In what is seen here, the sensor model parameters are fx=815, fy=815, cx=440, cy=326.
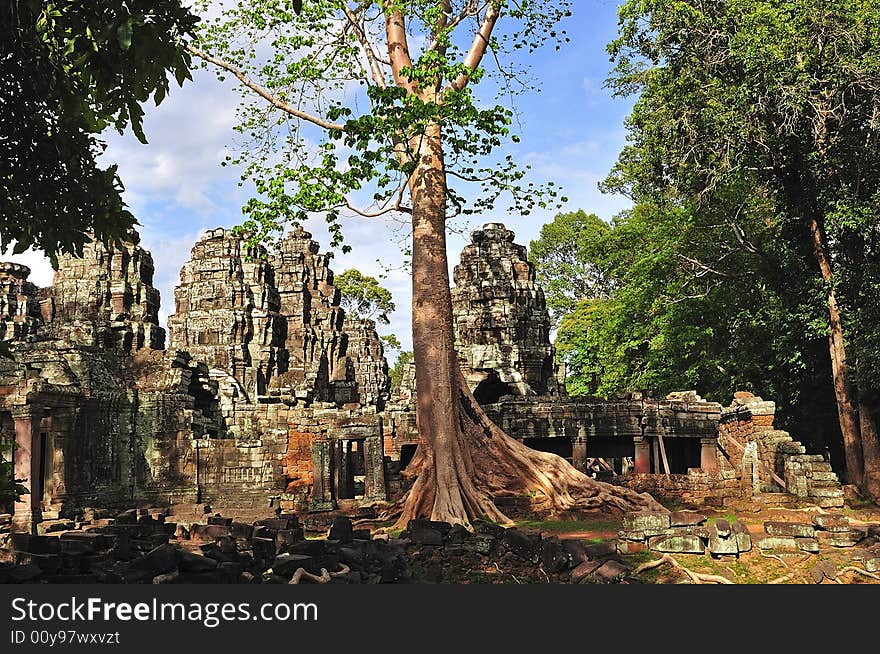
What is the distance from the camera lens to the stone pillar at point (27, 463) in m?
15.0

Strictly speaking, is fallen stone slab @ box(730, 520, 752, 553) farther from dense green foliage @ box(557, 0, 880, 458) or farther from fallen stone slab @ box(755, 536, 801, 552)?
dense green foliage @ box(557, 0, 880, 458)

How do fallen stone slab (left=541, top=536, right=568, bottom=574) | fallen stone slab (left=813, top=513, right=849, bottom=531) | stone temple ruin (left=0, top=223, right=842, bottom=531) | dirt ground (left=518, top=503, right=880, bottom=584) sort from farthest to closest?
stone temple ruin (left=0, top=223, right=842, bottom=531) → fallen stone slab (left=813, top=513, right=849, bottom=531) → fallen stone slab (left=541, top=536, right=568, bottom=574) → dirt ground (left=518, top=503, right=880, bottom=584)

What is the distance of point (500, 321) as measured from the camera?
2294 centimetres

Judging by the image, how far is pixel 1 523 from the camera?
14148 millimetres

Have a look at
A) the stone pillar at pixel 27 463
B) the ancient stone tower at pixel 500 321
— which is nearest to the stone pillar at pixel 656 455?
the ancient stone tower at pixel 500 321

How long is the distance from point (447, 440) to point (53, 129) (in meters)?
8.20

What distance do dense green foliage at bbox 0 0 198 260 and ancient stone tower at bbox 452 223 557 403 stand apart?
16397mm

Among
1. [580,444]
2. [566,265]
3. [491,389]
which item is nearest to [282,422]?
[491,389]

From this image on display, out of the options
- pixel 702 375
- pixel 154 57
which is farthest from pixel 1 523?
pixel 702 375

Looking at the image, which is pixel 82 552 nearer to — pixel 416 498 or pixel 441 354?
pixel 416 498

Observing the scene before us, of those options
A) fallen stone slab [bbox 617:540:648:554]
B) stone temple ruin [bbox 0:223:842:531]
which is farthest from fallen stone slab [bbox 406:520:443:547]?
Result: stone temple ruin [bbox 0:223:842:531]

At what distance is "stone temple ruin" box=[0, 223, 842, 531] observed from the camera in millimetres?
16484

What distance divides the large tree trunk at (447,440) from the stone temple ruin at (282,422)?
2.49 meters

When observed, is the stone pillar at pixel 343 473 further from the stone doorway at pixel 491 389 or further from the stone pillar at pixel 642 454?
the stone pillar at pixel 642 454
